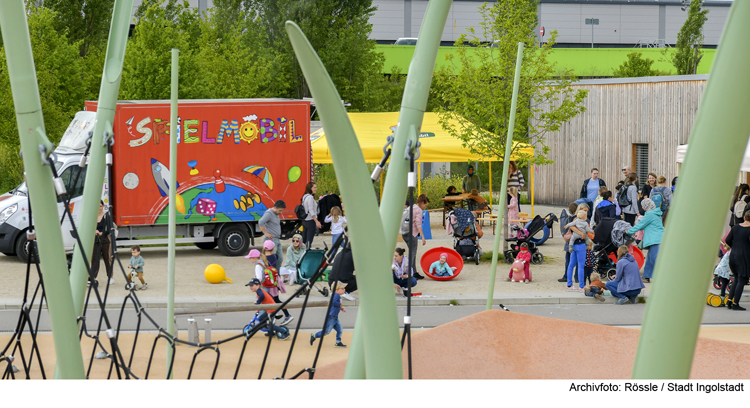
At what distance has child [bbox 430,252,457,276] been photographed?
15539 mm

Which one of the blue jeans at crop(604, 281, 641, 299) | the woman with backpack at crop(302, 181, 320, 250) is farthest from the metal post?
the woman with backpack at crop(302, 181, 320, 250)

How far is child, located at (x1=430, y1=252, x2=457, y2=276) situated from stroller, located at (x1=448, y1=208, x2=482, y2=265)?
44.1 inches

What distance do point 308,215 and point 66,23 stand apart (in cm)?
1894

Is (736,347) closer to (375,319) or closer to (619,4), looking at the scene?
(375,319)

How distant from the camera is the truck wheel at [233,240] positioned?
18.1 m

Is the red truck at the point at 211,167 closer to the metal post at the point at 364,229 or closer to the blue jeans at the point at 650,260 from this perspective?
the blue jeans at the point at 650,260

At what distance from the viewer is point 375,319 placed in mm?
2742

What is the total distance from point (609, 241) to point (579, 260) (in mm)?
703

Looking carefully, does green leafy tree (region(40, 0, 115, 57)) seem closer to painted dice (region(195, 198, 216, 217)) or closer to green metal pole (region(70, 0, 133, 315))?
painted dice (region(195, 198, 216, 217))

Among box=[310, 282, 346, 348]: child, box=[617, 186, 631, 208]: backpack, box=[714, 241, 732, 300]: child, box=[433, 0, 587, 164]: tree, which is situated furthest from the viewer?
box=[617, 186, 631, 208]: backpack

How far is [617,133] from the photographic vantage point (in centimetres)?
2719

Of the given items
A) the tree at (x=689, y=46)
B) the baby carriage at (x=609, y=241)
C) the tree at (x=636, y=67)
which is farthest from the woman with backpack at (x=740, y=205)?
the tree at (x=636, y=67)

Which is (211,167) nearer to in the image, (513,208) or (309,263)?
(309,263)
